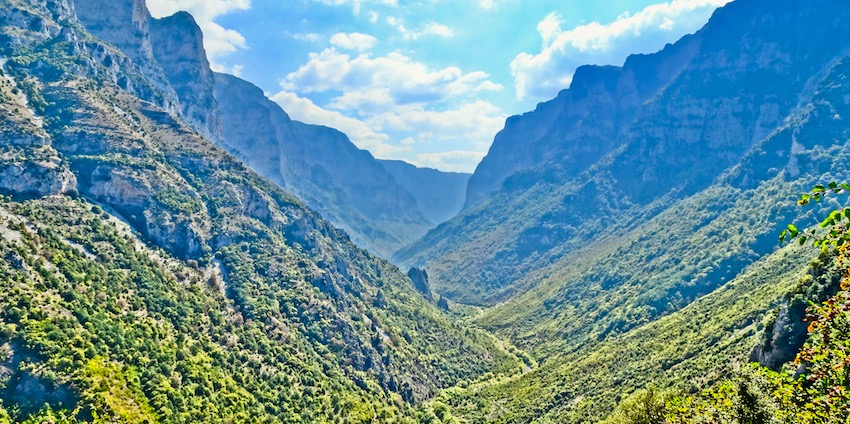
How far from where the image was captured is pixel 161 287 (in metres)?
105

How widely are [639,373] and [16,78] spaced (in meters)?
192

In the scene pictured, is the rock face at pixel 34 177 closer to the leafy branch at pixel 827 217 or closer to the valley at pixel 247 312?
the valley at pixel 247 312

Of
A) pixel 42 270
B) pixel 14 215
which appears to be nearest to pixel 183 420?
pixel 42 270

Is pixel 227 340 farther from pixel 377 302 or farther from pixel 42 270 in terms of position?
pixel 377 302

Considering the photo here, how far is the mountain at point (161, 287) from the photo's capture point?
75.2 metres

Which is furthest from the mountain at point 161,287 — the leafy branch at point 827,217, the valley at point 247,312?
the leafy branch at point 827,217

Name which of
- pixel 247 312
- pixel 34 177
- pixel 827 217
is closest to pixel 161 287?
pixel 247 312

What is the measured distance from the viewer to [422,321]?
185375mm

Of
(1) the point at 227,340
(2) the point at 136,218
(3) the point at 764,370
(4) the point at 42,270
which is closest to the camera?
(3) the point at 764,370

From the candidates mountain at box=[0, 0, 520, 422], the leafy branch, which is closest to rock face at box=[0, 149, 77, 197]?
mountain at box=[0, 0, 520, 422]

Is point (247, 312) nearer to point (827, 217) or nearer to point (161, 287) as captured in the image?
point (161, 287)

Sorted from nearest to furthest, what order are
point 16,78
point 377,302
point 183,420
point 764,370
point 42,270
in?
point 764,370 < point 183,420 < point 42,270 < point 16,78 < point 377,302

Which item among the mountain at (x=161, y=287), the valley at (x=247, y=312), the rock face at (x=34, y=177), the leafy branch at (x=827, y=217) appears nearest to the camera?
the leafy branch at (x=827, y=217)

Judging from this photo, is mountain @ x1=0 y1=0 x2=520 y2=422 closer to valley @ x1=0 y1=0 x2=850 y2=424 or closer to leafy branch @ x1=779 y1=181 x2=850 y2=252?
valley @ x1=0 y1=0 x2=850 y2=424
